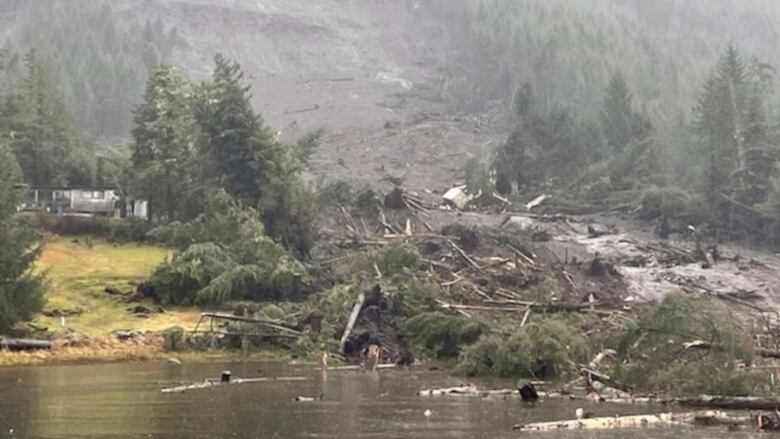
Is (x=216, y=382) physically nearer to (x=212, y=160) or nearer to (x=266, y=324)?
(x=266, y=324)

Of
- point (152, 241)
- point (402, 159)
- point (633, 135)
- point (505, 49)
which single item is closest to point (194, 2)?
point (505, 49)

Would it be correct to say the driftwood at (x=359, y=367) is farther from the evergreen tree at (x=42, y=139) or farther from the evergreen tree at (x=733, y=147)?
the evergreen tree at (x=42, y=139)

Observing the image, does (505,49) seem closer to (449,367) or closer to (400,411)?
(449,367)

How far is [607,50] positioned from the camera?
5822 inches

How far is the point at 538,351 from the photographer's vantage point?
Answer: 37.4 meters

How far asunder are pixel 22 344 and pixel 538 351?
18.9 metres

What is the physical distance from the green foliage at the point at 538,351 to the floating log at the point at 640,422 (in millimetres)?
10264

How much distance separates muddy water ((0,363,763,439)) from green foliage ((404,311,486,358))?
4996 mm

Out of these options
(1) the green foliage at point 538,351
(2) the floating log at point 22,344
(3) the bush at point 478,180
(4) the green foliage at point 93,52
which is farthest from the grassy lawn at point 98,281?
(4) the green foliage at point 93,52

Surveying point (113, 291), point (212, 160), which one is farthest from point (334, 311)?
point (212, 160)

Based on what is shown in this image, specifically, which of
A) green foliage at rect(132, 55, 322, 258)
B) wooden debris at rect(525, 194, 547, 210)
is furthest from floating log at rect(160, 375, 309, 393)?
wooden debris at rect(525, 194, 547, 210)

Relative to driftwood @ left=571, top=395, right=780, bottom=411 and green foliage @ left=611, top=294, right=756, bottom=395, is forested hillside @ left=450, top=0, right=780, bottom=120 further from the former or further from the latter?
driftwood @ left=571, top=395, right=780, bottom=411

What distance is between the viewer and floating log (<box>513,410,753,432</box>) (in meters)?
25.1

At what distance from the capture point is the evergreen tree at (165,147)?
71.0 metres
